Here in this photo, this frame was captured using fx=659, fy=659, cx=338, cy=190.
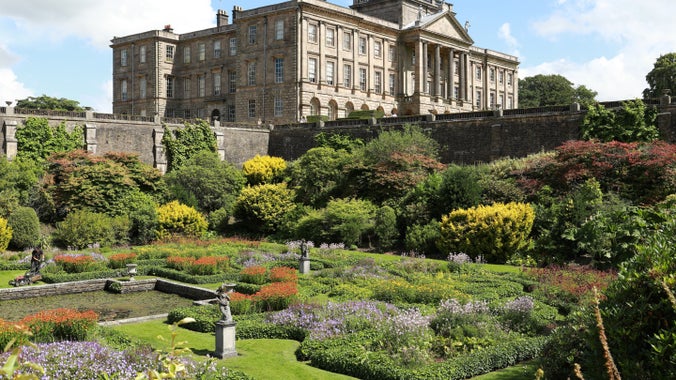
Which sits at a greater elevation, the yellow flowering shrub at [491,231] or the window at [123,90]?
the window at [123,90]

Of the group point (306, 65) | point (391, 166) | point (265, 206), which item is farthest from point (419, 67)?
point (265, 206)

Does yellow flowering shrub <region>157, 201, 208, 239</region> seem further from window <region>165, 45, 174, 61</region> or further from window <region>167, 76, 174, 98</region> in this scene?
window <region>165, 45, 174, 61</region>

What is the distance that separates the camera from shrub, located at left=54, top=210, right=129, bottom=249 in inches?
1183

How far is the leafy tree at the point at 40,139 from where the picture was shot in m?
36.2

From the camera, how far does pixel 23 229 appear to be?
2955 cm

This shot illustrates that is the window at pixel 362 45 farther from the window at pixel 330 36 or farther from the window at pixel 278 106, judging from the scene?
the window at pixel 278 106

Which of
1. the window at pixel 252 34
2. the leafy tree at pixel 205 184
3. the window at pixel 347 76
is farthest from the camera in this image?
the window at pixel 347 76

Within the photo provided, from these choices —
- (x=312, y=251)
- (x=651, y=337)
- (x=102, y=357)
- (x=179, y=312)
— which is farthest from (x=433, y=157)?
(x=651, y=337)

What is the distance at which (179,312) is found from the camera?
1523 centimetres

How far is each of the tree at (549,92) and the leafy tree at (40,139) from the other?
185 ft

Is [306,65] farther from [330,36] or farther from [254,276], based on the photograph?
[254,276]

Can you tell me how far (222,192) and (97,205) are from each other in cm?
746

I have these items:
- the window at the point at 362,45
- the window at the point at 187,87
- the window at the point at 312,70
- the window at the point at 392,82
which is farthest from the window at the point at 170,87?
the window at the point at 392,82

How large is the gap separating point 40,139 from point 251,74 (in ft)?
68.4
